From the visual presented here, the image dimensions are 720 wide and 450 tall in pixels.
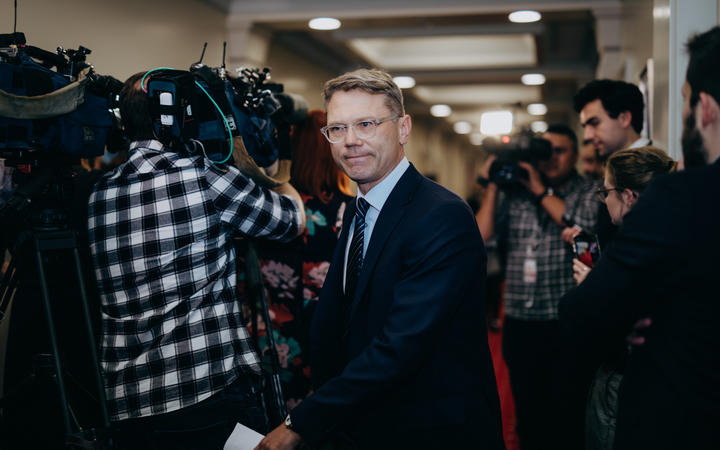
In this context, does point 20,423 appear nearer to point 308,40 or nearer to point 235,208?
point 235,208

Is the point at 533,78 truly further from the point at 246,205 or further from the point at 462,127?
the point at 246,205

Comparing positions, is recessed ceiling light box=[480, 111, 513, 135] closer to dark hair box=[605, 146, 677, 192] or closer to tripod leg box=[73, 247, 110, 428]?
dark hair box=[605, 146, 677, 192]

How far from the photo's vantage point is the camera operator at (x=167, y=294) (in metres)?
1.45

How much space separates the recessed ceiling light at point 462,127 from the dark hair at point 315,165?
870cm

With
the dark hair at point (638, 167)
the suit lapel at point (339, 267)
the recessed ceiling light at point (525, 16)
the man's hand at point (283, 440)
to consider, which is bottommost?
the man's hand at point (283, 440)

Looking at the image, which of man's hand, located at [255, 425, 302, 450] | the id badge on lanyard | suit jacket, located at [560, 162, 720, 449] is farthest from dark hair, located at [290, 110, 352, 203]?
suit jacket, located at [560, 162, 720, 449]

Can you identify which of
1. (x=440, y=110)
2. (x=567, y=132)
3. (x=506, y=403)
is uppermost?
(x=440, y=110)

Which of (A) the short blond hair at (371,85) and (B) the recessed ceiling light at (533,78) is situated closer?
(A) the short blond hair at (371,85)

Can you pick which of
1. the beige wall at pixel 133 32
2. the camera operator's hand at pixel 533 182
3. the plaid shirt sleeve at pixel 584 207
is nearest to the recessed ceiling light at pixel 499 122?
the camera operator's hand at pixel 533 182

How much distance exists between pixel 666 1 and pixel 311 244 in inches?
59.2

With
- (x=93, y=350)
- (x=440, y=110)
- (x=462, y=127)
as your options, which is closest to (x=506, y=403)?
(x=93, y=350)

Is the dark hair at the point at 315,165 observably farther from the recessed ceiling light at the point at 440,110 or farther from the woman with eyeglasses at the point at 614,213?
the recessed ceiling light at the point at 440,110

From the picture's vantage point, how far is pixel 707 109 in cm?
94

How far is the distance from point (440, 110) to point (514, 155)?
6.14 metres
